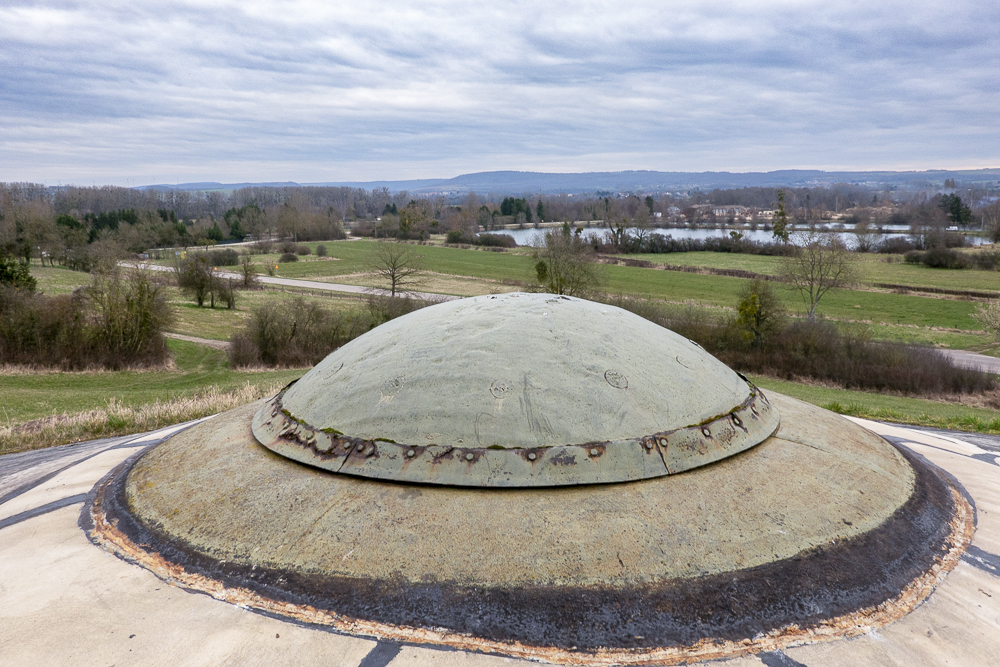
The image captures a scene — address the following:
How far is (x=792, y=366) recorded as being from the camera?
32000mm

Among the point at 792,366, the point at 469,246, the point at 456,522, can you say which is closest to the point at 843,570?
the point at 456,522

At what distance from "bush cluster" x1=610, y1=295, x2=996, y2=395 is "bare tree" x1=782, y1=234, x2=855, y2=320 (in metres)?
7.42

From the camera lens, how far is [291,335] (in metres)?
34.1

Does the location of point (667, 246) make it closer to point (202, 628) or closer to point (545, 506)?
point (545, 506)

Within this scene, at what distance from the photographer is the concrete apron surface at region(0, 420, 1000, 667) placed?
311 cm

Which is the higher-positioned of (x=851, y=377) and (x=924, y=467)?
(x=924, y=467)

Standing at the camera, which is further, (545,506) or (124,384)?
(124,384)

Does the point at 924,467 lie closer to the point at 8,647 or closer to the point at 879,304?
the point at 8,647

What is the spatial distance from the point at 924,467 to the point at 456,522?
4353mm

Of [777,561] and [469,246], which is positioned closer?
[777,561]

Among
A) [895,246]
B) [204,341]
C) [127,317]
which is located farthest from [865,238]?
[127,317]

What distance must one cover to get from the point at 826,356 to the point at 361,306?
2932 cm

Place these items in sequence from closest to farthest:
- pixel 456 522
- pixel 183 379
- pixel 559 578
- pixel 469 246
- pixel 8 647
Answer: pixel 8 647 → pixel 559 578 → pixel 456 522 → pixel 183 379 → pixel 469 246

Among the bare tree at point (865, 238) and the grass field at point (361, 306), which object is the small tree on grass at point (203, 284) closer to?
the grass field at point (361, 306)
